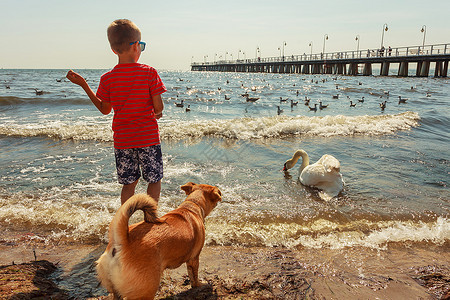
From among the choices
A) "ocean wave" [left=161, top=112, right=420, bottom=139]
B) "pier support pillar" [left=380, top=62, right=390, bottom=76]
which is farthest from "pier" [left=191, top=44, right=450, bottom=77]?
"ocean wave" [left=161, top=112, right=420, bottom=139]

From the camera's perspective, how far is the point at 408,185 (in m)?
5.56

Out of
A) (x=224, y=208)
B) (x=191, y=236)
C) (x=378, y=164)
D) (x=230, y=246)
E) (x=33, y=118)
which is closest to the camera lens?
(x=191, y=236)

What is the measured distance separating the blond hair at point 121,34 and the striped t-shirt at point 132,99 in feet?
0.57

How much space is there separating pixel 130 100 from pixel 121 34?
0.61m

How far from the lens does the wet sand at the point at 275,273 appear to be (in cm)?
247

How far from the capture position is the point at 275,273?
280cm

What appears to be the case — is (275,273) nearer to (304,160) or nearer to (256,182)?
(256,182)

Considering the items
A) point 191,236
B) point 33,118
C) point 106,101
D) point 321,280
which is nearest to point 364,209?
point 321,280

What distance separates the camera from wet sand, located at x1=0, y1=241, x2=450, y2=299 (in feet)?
8.10

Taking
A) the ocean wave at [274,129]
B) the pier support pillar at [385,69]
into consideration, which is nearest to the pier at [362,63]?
the pier support pillar at [385,69]

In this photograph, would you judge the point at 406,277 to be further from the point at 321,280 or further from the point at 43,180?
the point at 43,180

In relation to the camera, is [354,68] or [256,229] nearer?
[256,229]

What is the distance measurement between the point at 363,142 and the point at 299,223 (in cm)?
647

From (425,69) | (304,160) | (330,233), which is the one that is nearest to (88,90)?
(330,233)
